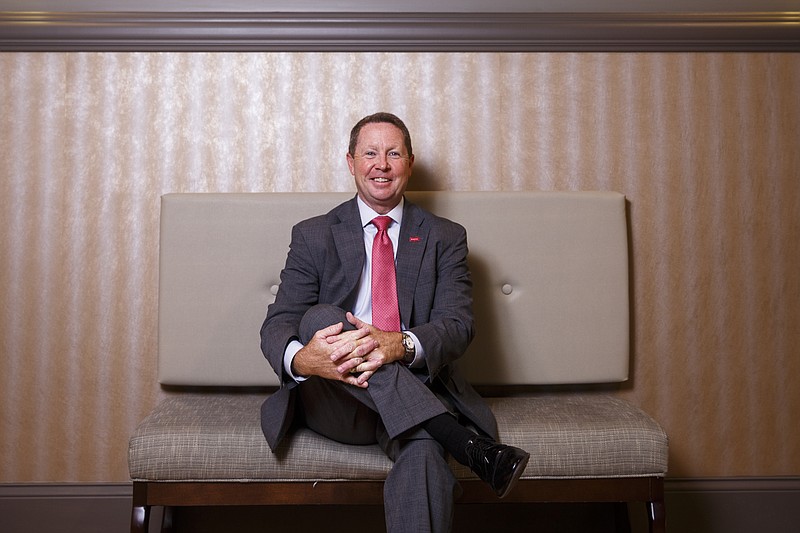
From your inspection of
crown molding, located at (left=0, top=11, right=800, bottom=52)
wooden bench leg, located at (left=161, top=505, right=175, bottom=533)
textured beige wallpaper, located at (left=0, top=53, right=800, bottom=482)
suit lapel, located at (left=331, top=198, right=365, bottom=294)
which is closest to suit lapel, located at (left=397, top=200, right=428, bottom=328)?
suit lapel, located at (left=331, top=198, right=365, bottom=294)

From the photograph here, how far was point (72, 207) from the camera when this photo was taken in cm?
271

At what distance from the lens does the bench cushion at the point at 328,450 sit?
2043 millimetres

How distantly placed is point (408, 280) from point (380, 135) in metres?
0.47

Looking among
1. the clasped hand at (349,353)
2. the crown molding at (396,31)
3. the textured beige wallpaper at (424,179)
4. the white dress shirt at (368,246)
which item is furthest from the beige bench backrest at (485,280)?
the clasped hand at (349,353)

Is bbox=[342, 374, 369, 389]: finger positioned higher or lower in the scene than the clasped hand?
lower

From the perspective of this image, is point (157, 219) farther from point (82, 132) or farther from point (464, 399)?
point (464, 399)

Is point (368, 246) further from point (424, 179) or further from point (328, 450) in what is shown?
point (328, 450)

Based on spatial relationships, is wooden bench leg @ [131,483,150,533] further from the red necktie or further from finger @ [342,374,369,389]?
the red necktie

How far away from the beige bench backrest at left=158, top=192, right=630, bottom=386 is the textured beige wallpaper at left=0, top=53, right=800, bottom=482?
161 mm

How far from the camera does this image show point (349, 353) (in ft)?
6.22

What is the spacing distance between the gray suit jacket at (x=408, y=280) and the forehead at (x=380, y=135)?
21cm

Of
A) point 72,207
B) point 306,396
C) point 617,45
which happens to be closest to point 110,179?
point 72,207

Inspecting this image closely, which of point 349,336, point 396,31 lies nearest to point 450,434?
point 349,336

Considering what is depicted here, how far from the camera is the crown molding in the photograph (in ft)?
8.79
